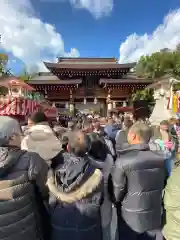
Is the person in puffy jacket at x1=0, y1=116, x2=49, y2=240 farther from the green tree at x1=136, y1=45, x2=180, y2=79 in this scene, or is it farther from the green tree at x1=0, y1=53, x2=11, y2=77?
the green tree at x1=136, y1=45, x2=180, y2=79

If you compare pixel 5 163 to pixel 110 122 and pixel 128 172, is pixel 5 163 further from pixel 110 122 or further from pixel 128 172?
pixel 110 122

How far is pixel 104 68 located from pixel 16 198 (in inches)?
761

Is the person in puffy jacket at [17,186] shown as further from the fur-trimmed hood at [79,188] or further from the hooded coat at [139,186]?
the hooded coat at [139,186]

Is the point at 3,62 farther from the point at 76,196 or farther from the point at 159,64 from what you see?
the point at 159,64

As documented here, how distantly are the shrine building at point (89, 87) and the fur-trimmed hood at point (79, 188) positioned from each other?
17.1 m

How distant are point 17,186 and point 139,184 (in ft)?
3.95

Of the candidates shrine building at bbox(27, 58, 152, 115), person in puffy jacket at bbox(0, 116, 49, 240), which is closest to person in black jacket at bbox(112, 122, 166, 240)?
person in puffy jacket at bbox(0, 116, 49, 240)

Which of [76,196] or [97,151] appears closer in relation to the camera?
[76,196]

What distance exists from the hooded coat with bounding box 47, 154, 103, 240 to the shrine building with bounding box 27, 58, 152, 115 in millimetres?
17065

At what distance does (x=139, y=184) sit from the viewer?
7.18 feet

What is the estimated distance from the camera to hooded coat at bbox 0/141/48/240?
63.1 inches

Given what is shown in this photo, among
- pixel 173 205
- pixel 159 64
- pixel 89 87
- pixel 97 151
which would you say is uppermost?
pixel 159 64

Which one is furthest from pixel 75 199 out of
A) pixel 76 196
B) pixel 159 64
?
pixel 159 64

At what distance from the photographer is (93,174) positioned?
73.2 inches
